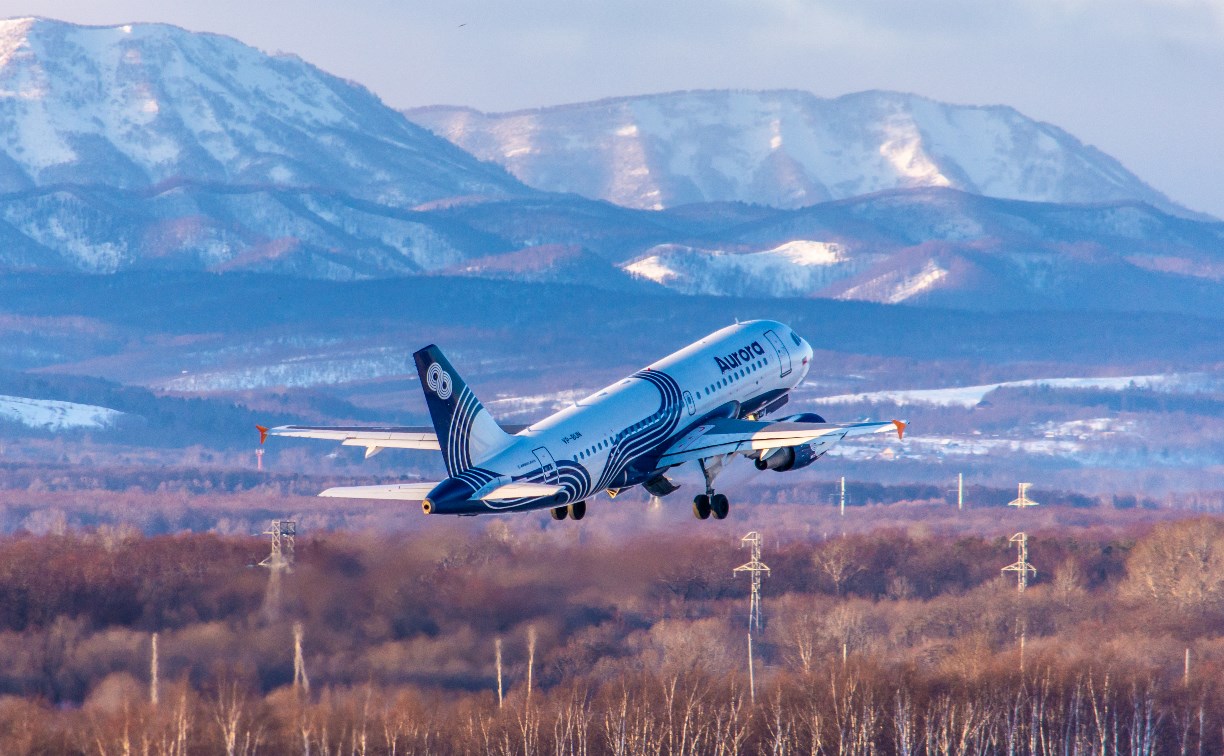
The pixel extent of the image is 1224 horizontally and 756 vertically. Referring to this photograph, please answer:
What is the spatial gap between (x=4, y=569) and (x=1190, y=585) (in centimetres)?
7433

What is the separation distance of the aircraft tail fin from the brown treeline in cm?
2583

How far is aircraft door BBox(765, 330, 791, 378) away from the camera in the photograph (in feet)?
290

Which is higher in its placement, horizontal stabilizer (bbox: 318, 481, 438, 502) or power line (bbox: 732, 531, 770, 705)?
horizontal stabilizer (bbox: 318, 481, 438, 502)

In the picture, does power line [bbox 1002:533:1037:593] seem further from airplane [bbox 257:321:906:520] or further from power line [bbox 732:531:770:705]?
airplane [bbox 257:321:906:520]

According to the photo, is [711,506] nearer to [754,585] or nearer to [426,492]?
[426,492]

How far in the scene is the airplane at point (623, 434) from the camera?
7238 cm

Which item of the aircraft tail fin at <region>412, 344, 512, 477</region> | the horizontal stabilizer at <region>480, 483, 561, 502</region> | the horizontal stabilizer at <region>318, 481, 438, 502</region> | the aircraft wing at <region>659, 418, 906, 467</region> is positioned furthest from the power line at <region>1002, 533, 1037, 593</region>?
the horizontal stabilizer at <region>318, 481, 438, 502</region>

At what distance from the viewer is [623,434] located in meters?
77.6

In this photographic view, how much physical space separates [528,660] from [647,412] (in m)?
43.6

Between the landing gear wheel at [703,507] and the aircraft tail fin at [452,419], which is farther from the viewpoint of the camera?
the landing gear wheel at [703,507]

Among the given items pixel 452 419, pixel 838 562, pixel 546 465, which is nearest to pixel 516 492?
pixel 546 465

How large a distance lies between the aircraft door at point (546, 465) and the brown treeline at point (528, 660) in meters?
26.3

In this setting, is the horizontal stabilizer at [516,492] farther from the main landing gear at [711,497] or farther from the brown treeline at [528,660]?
the brown treeline at [528,660]

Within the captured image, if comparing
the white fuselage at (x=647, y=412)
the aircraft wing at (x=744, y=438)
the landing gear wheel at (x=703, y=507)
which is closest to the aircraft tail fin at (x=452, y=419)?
the white fuselage at (x=647, y=412)
